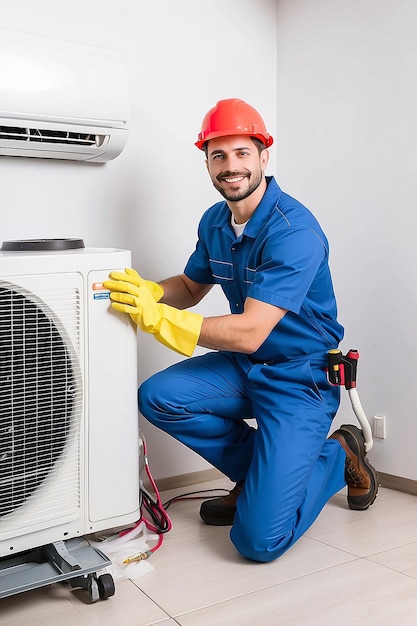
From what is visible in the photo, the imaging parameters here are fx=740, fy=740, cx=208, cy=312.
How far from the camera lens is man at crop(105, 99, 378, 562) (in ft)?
Answer: 6.24

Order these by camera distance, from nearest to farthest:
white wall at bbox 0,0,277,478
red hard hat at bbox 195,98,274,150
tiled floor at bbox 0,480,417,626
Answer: tiled floor at bbox 0,480,417,626 → red hard hat at bbox 195,98,274,150 → white wall at bbox 0,0,277,478

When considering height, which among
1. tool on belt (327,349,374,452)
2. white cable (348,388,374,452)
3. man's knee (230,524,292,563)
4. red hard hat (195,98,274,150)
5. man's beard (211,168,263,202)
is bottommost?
man's knee (230,524,292,563)

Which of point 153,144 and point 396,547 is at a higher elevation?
point 153,144

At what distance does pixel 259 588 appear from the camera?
68.6 inches

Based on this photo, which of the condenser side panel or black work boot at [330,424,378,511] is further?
black work boot at [330,424,378,511]

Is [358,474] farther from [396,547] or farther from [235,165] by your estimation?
[235,165]

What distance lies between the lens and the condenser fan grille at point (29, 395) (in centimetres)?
161

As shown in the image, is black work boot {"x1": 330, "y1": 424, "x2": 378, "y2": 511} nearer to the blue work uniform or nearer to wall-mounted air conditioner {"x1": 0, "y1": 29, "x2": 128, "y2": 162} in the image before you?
the blue work uniform

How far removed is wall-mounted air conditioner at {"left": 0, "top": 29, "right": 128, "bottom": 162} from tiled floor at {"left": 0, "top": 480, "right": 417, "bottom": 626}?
114cm

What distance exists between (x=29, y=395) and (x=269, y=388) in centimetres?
70

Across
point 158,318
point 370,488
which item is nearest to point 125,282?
point 158,318

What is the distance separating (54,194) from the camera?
2.20 meters

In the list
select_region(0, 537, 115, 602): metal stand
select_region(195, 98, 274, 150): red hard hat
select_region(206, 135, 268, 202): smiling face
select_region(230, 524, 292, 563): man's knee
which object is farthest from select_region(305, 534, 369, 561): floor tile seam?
select_region(195, 98, 274, 150): red hard hat

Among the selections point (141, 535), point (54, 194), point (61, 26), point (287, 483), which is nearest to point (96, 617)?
point (141, 535)
